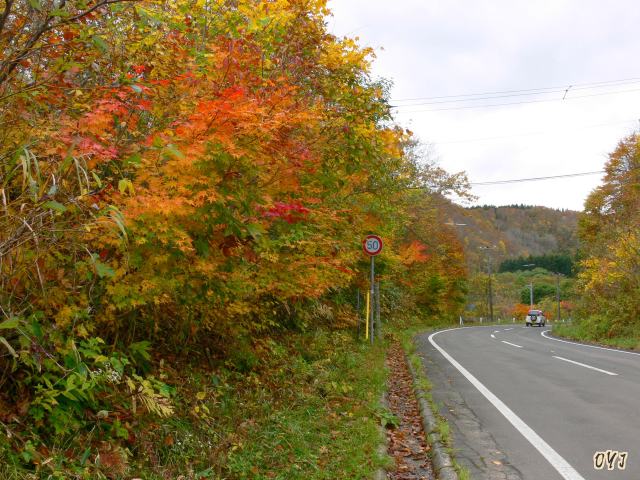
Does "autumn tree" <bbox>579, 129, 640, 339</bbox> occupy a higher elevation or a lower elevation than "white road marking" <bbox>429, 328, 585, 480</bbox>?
higher

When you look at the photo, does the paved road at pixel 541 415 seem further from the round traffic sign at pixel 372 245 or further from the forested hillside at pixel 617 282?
the forested hillside at pixel 617 282

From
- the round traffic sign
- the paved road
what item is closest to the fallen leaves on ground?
the paved road

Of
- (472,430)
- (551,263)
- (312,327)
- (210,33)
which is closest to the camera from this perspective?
(472,430)

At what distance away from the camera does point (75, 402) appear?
4.17 meters

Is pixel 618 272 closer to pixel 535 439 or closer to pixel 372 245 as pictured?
pixel 372 245

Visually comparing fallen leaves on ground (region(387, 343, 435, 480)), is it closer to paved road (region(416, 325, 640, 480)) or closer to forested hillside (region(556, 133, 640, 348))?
paved road (region(416, 325, 640, 480))

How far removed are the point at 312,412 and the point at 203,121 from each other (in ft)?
12.5

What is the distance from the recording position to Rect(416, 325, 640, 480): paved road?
16.9 feet

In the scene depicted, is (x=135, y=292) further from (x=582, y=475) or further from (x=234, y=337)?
(x=582, y=475)

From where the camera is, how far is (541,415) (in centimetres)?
709

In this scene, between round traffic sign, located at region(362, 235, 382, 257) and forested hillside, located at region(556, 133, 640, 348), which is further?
forested hillside, located at region(556, 133, 640, 348)

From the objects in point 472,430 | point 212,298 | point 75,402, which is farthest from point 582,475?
point 75,402

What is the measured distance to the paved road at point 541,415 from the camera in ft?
16.9

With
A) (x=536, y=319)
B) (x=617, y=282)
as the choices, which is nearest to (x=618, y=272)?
(x=617, y=282)
